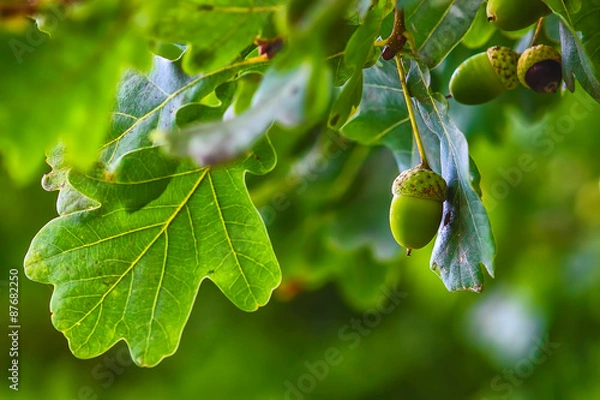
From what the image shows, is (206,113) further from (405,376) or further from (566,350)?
(405,376)

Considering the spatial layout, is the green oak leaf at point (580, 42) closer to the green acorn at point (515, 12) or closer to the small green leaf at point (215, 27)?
the green acorn at point (515, 12)

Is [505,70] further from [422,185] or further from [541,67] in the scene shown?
[422,185]

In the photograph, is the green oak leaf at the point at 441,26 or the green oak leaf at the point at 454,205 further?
the green oak leaf at the point at 441,26

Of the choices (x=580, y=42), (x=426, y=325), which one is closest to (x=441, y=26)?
(x=580, y=42)

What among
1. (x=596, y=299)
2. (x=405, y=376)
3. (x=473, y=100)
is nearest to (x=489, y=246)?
(x=473, y=100)

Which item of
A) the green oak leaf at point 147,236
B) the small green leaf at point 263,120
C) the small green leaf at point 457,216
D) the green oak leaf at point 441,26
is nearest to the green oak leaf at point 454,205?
the small green leaf at point 457,216

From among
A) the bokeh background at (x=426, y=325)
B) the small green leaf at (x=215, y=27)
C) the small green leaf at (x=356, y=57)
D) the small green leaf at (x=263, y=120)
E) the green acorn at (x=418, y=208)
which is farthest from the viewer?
the bokeh background at (x=426, y=325)

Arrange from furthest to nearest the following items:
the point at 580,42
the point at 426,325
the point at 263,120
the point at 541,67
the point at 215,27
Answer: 1. the point at 426,325
2. the point at 541,67
3. the point at 580,42
4. the point at 215,27
5. the point at 263,120
